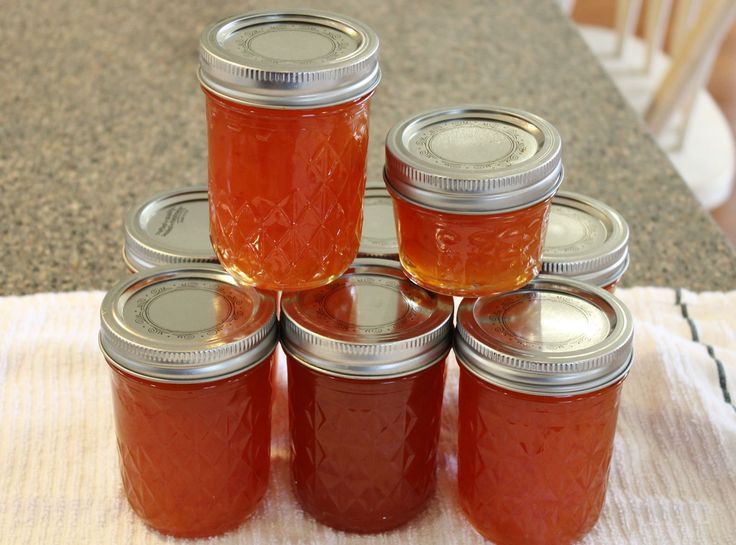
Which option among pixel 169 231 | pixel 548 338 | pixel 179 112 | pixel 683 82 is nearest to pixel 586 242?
pixel 548 338

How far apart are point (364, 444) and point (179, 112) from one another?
Result: 693 mm

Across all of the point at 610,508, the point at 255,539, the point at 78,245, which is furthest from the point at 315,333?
the point at 78,245

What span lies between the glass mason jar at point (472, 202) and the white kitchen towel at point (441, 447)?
0.65ft

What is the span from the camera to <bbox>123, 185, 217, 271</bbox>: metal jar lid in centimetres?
92

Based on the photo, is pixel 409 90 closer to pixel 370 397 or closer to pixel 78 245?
pixel 78 245

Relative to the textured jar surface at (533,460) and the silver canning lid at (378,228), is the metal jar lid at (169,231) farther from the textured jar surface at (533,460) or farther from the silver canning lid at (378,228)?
the textured jar surface at (533,460)

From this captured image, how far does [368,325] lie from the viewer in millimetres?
817

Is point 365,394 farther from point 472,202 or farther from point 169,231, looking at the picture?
point 169,231

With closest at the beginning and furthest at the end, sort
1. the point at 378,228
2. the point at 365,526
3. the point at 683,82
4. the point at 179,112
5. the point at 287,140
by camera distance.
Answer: the point at 287,140, the point at 365,526, the point at 378,228, the point at 179,112, the point at 683,82

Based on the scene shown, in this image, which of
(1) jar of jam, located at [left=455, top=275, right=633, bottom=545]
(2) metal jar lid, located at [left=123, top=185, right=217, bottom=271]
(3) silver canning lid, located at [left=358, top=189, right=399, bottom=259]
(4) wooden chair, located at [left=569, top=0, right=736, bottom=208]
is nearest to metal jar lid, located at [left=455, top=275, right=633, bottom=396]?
(1) jar of jam, located at [left=455, top=275, right=633, bottom=545]

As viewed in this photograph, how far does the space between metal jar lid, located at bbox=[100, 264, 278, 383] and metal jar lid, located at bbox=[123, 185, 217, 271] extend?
0.06 metres

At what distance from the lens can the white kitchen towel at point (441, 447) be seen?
0.84 meters

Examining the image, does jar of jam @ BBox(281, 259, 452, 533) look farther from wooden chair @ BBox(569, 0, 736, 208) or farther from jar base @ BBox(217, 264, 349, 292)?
wooden chair @ BBox(569, 0, 736, 208)

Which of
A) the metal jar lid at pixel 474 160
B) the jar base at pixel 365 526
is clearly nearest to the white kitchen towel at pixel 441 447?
the jar base at pixel 365 526
